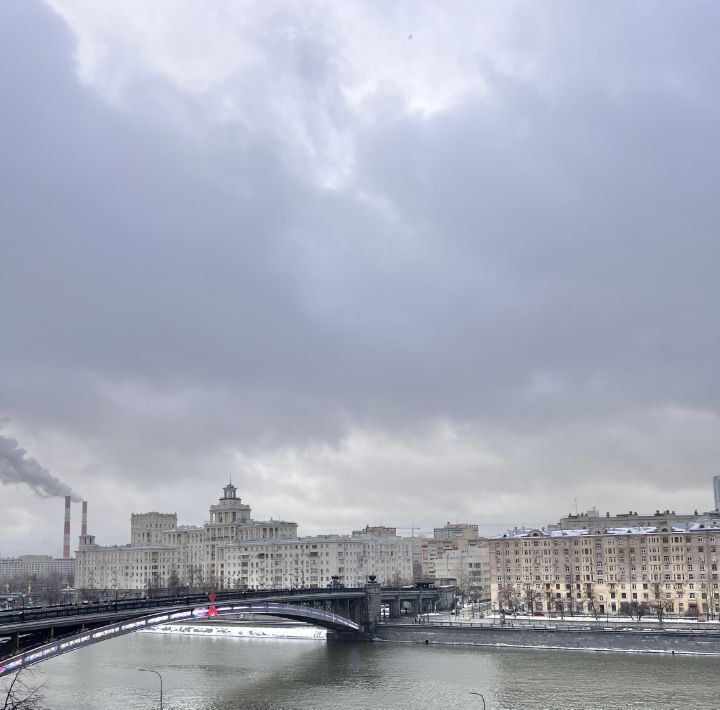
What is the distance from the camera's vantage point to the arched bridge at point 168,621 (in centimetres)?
5500

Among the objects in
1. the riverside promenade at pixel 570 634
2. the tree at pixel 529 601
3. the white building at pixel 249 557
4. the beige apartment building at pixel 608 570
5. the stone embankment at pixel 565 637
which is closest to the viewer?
the stone embankment at pixel 565 637

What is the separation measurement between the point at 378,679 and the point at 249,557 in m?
110

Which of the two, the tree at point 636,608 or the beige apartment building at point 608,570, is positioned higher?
the beige apartment building at point 608,570

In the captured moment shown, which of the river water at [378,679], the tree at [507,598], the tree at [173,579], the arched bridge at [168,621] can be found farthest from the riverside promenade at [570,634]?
the tree at [173,579]

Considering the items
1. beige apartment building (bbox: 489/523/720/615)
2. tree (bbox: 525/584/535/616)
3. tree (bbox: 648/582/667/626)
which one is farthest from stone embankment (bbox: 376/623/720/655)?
beige apartment building (bbox: 489/523/720/615)

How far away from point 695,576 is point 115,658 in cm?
7016

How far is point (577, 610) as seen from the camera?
115688 millimetres

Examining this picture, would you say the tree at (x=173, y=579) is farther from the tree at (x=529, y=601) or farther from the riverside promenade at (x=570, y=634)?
the riverside promenade at (x=570, y=634)

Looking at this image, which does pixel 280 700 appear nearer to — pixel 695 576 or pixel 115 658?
pixel 115 658

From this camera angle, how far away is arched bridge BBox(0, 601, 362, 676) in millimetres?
55000

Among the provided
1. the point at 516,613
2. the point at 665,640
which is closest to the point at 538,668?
the point at 665,640

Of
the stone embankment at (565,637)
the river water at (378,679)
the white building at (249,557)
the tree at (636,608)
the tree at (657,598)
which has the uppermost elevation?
the white building at (249,557)

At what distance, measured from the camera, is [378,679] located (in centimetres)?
6981

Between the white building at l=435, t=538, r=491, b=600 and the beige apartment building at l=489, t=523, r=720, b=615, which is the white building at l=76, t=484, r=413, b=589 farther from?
the beige apartment building at l=489, t=523, r=720, b=615
